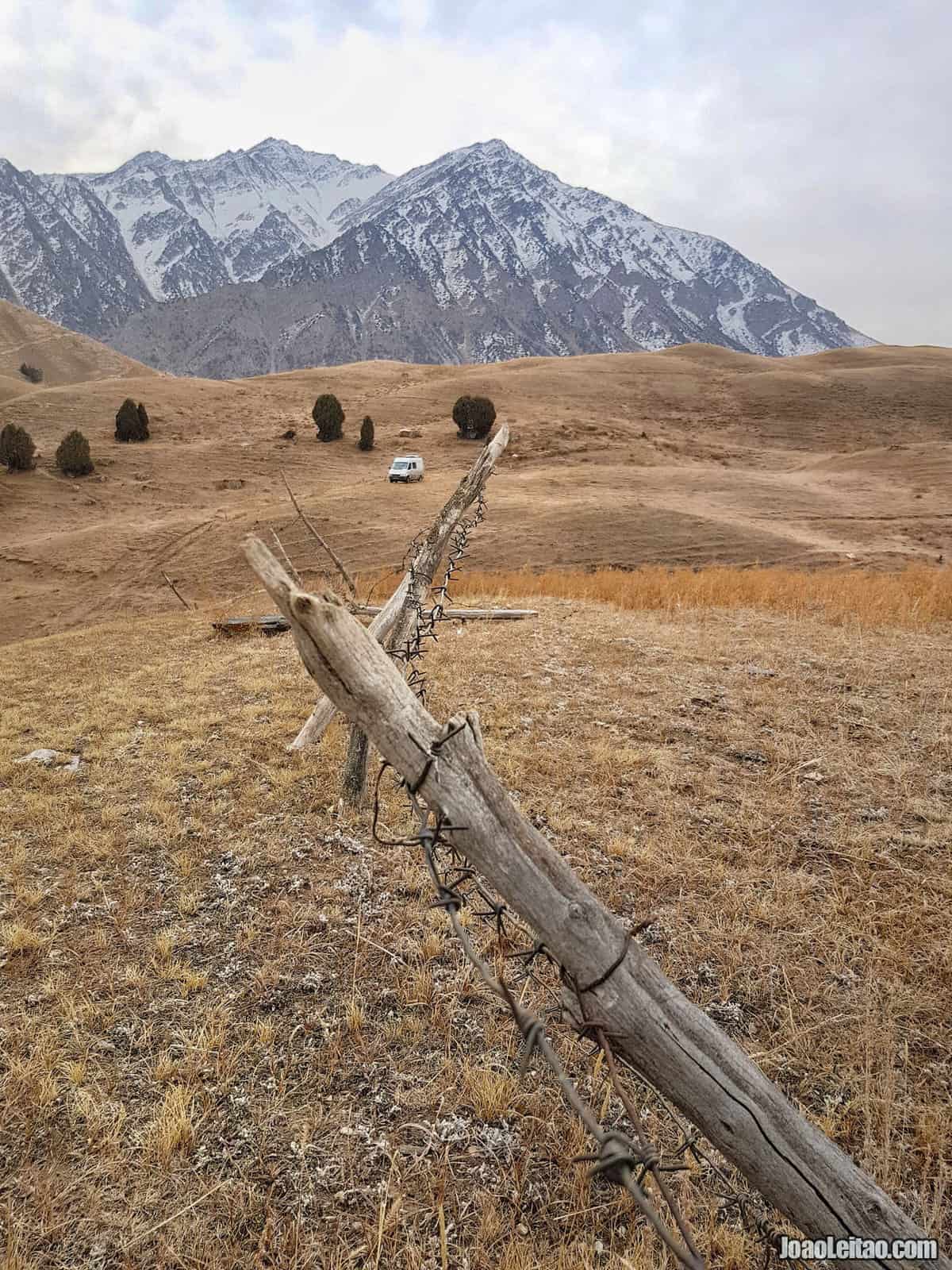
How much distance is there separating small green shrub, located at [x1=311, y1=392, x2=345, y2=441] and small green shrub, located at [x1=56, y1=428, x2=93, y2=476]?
11.6 m

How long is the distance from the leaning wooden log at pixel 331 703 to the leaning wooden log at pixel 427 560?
0.12 metres

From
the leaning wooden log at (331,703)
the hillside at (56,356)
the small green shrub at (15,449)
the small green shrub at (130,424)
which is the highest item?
the hillside at (56,356)

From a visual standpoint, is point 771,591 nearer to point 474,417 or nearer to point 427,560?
point 427,560

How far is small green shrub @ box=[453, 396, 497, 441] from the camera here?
3759cm

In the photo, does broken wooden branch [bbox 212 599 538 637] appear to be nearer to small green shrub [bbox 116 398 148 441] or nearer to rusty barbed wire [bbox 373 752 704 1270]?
rusty barbed wire [bbox 373 752 704 1270]

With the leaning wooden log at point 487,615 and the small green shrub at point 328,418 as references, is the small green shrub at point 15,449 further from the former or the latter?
the leaning wooden log at point 487,615

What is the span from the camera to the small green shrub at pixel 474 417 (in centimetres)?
3759

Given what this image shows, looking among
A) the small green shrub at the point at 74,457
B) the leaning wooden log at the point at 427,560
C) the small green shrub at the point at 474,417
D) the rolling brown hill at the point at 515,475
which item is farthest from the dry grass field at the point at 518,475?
the leaning wooden log at the point at 427,560

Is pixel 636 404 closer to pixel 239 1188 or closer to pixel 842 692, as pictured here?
pixel 842 692

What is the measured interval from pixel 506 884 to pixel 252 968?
9.04 ft

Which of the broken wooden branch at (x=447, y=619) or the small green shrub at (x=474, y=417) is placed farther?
the small green shrub at (x=474, y=417)

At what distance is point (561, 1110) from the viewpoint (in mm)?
2816

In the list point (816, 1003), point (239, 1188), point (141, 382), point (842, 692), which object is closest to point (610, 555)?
point (842, 692)

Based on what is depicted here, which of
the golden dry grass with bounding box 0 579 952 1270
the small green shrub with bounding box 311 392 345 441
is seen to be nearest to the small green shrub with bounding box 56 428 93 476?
the small green shrub with bounding box 311 392 345 441
